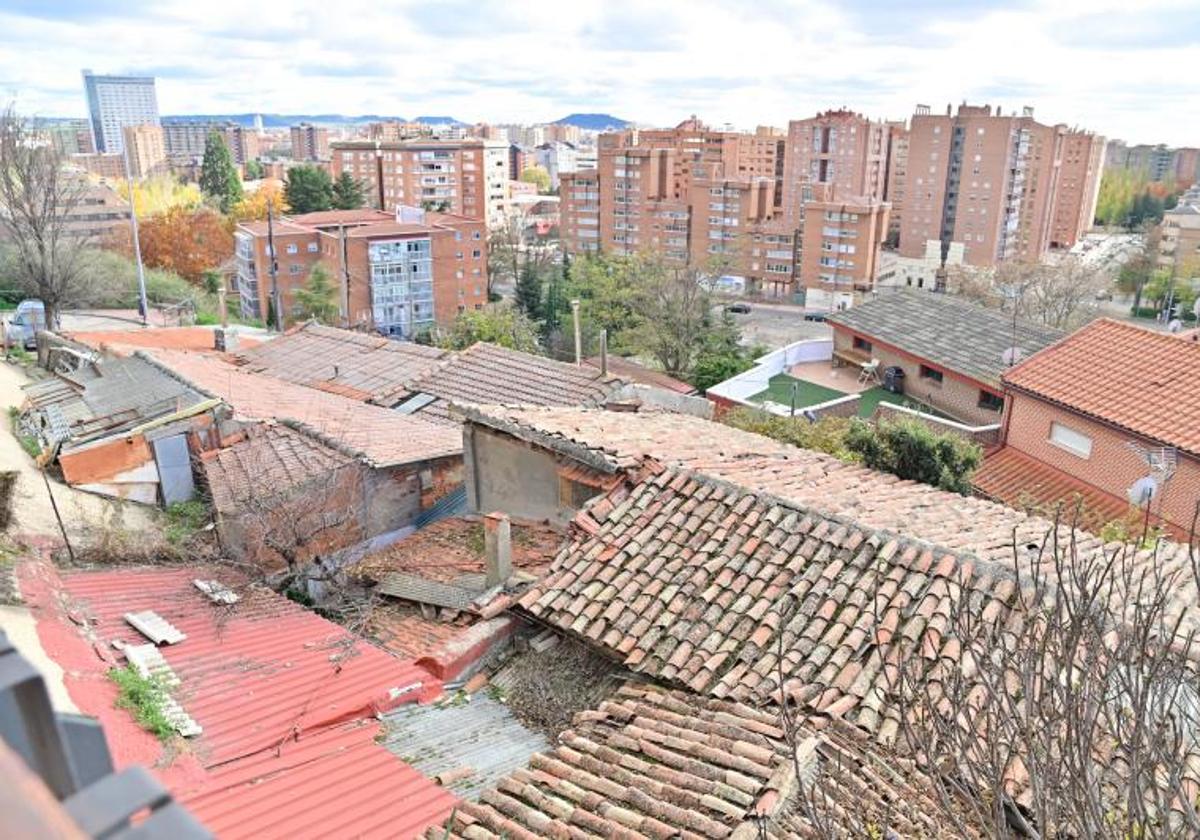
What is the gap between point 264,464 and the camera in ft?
38.3

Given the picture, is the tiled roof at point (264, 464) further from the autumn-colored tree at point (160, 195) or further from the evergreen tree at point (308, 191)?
the evergreen tree at point (308, 191)

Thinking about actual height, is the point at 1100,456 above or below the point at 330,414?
below

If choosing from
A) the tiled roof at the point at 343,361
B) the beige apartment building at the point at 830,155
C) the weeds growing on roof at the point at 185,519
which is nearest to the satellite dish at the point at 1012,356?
the tiled roof at the point at 343,361

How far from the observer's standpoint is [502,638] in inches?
315

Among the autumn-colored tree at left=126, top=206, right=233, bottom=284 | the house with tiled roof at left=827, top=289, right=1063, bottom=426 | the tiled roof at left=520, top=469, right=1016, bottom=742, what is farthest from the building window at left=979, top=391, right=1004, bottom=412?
the autumn-colored tree at left=126, top=206, right=233, bottom=284

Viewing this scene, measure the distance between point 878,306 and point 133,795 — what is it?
3127cm

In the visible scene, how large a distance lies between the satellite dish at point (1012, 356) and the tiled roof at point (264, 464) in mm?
19450

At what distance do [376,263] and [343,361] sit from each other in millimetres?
32100

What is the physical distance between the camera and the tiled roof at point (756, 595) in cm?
639

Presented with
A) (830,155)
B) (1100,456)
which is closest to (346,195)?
(830,155)

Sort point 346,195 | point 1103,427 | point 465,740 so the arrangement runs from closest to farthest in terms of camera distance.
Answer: point 465,740
point 1103,427
point 346,195

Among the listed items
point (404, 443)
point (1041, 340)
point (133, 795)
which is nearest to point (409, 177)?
point (1041, 340)

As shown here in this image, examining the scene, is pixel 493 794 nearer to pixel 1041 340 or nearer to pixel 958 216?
pixel 1041 340

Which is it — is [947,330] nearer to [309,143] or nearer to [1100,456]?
[1100,456]
